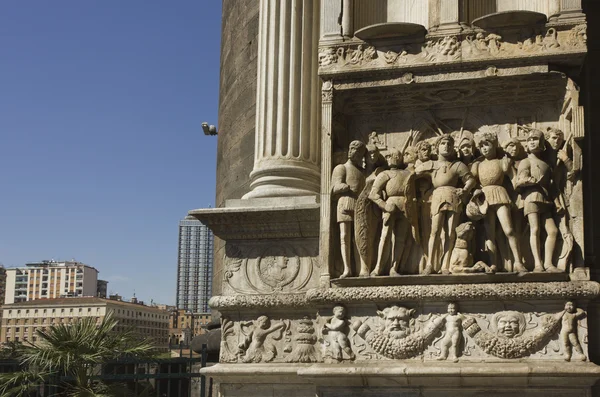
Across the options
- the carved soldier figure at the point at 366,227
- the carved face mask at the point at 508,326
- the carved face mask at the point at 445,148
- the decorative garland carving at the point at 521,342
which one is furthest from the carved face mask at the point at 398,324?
the carved face mask at the point at 445,148

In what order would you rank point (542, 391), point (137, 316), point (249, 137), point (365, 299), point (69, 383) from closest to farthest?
point (542, 391) → point (365, 299) → point (69, 383) → point (249, 137) → point (137, 316)

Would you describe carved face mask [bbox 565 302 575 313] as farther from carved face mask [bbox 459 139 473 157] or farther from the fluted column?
Result: the fluted column

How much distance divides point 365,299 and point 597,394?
2478 millimetres

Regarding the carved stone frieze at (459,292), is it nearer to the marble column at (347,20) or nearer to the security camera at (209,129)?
the marble column at (347,20)

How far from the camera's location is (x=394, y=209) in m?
9.05

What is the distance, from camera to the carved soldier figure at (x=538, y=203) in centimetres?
864

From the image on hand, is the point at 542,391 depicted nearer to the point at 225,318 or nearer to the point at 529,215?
the point at 529,215

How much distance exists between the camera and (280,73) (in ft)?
35.4

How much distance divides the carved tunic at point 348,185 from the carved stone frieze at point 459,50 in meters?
1.10

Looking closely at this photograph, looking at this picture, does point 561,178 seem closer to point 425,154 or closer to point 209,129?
point 425,154

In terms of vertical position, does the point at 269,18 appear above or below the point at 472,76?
above

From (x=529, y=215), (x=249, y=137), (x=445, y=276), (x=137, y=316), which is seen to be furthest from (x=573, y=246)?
(x=137, y=316)

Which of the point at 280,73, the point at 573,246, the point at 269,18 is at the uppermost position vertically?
the point at 269,18

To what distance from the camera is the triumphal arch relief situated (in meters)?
8.55
